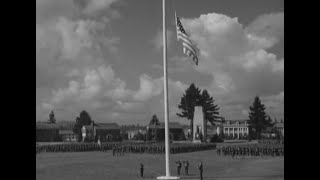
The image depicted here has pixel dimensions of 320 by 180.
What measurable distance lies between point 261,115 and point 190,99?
17.5 m

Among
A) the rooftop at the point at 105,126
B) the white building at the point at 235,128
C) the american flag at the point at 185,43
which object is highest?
the american flag at the point at 185,43

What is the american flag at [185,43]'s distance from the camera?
2133 centimetres

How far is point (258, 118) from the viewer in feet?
349

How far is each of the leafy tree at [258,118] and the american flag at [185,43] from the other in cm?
8718

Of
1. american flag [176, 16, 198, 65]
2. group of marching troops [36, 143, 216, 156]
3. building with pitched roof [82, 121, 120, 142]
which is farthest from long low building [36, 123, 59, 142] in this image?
american flag [176, 16, 198, 65]

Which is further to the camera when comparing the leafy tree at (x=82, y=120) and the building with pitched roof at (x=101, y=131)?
the leafy tree at (x=82, y=120)

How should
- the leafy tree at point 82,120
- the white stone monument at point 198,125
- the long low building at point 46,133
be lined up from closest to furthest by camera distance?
the white stone monument at point 198,125
the long low building at point 46,133
the leafy tree at point 82,120

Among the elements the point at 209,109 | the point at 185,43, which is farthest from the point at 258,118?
the point at 185,43

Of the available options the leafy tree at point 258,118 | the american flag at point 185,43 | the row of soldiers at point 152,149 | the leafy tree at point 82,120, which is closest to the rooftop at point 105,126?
the leafy tree at point 82,120

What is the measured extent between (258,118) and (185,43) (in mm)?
88315

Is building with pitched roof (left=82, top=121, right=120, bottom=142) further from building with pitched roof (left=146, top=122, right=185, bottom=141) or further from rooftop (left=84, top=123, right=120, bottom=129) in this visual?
building with pitched roof (left=146, top=122, right=185, bottom=141)

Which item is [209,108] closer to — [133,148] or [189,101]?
[189,101]

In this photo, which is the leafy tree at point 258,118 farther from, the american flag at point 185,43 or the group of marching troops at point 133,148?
the american flag at point 185,43
